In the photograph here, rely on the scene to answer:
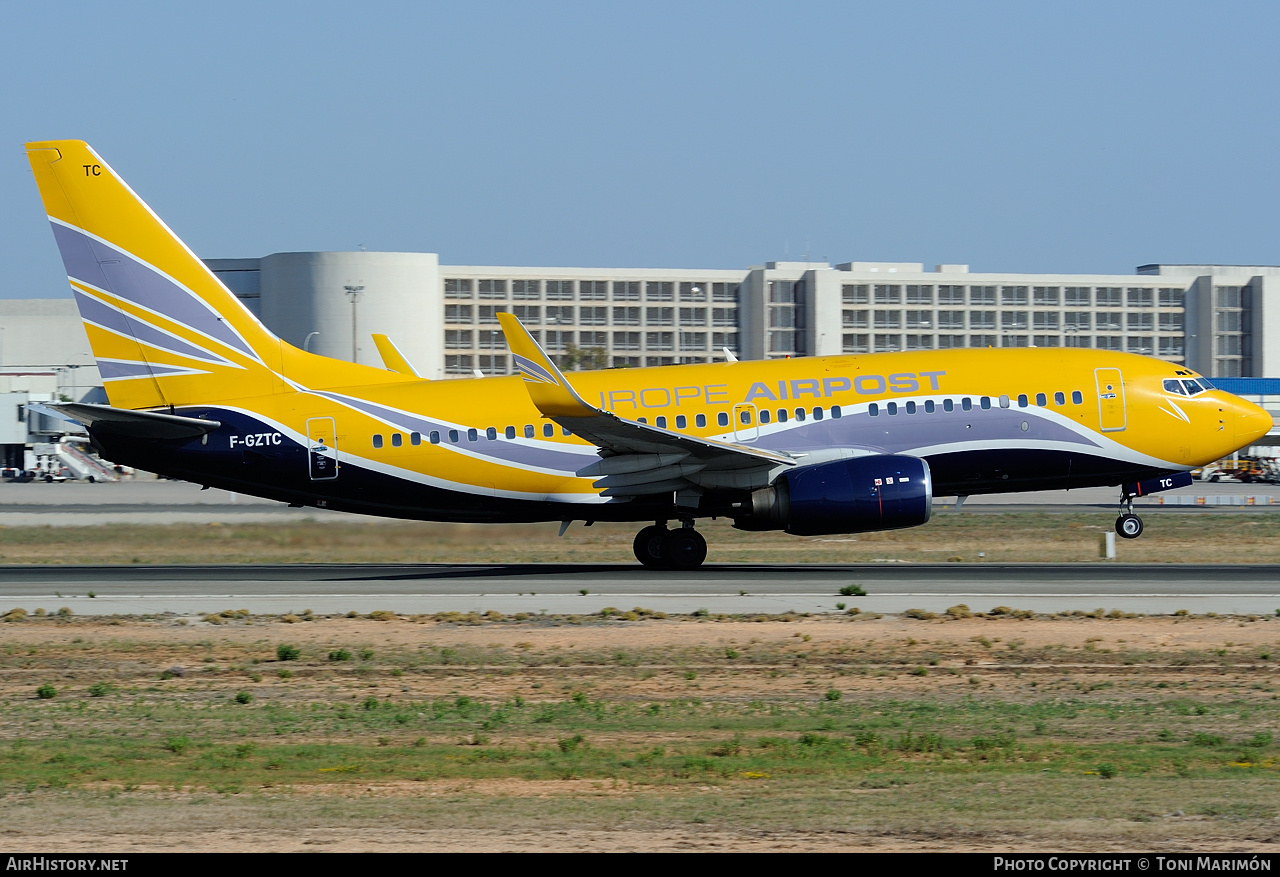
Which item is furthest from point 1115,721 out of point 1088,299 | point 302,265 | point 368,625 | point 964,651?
point 1088,299

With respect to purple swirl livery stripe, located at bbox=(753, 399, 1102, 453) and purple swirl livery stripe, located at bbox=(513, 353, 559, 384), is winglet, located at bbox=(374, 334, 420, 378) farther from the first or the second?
purple swirl livery stripe, located at bbox=(753, 399, 1102, 453)

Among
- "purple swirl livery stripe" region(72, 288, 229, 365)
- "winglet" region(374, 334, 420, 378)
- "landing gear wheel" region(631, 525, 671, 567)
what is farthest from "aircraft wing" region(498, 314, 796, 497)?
"purple swirl livery stripe" region(72, 288, 229, 365)

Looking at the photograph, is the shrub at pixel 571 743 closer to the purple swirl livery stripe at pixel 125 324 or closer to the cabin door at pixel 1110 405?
the purple swirl livery stripe at pixel 125 324

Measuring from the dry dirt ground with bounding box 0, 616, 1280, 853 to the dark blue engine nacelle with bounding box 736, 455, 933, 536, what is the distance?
5.61 m

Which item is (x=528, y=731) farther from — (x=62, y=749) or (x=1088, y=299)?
(x=1088, y=299)

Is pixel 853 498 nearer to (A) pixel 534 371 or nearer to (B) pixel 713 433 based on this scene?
(B) pixel 713 433

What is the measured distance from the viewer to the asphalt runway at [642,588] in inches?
894

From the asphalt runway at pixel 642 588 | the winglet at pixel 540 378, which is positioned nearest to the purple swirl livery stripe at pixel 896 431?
the asphalt runway at pixel 642 588

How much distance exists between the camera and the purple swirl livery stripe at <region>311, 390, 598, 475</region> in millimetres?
27969

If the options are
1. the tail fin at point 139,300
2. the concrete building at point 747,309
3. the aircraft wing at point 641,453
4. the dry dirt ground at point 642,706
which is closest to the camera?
the dry dirt ground at point 642,706

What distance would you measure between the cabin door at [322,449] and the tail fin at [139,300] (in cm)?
127

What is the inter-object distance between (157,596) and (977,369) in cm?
1757

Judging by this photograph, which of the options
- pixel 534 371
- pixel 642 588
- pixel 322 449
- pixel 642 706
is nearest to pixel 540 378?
pixel 534 371

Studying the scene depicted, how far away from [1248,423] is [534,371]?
1614 cm
